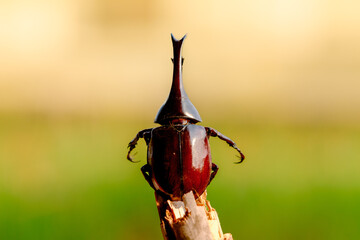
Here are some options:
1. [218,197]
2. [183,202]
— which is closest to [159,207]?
[183,202]

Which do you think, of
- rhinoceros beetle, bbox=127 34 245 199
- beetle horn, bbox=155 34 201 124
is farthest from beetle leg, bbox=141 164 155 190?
beetle horn, bbox=155 34 201 124

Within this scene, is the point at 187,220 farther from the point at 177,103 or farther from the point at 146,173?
the point at 177,103

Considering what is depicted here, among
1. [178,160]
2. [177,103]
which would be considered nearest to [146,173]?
[178,160]

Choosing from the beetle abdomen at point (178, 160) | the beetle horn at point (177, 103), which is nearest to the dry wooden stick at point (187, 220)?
the beetle abdomen at point (178, 160)

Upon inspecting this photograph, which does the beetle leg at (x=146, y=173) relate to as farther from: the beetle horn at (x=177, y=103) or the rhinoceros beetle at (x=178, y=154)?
the beetle horn at (x=177, y=103)

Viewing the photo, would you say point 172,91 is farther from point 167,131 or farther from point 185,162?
point 185,162
